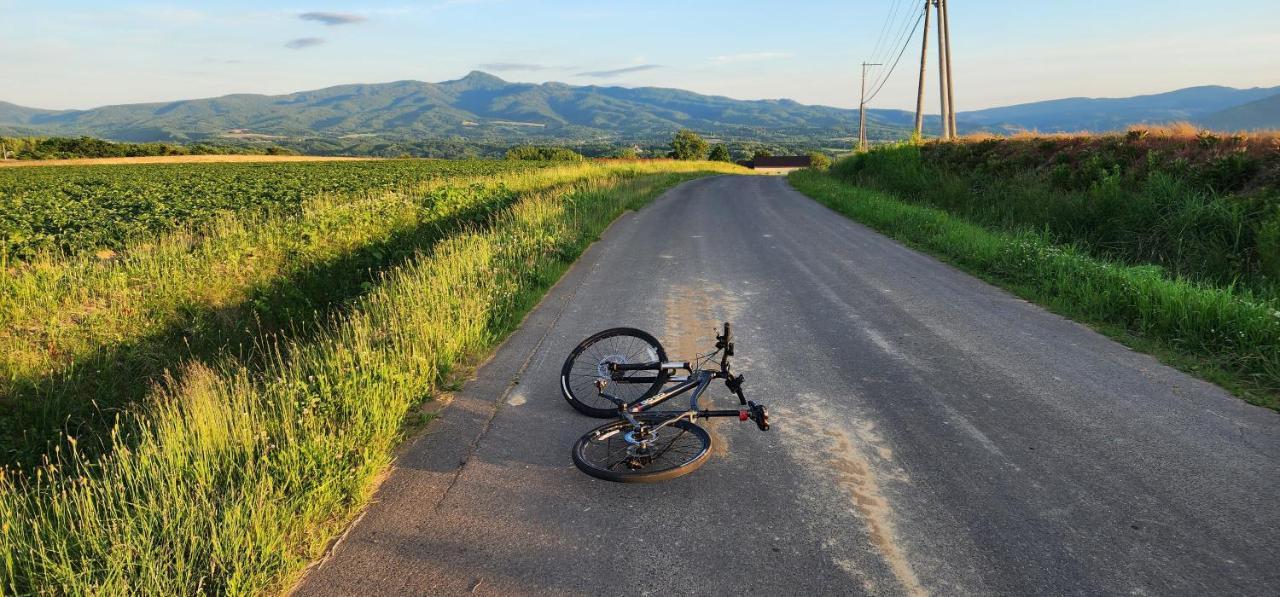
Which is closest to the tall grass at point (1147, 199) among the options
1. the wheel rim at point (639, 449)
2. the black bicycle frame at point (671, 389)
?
the black bicycle frame at point (671, 389)

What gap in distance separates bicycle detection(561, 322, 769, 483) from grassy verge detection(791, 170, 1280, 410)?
15.0 ft

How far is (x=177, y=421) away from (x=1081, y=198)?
51.7 feet

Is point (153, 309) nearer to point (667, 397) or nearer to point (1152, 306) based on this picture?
point (667, 397)

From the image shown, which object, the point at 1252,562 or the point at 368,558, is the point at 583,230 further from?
the point at 1252,562

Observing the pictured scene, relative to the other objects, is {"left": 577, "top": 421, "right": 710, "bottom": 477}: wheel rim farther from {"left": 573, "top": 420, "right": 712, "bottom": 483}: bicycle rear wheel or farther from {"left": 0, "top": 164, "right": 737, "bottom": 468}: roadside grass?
{"left": 0, "top": 164, "right": 737, "bottom": 468}: roadside grass

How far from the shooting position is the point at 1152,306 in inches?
281

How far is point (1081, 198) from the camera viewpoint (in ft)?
43.6

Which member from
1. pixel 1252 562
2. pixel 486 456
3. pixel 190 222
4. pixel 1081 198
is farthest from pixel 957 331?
pixel 190 222

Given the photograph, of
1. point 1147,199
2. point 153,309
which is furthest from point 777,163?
point 153,309

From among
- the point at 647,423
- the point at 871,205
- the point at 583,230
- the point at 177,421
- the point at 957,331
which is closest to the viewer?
the point at 177,421

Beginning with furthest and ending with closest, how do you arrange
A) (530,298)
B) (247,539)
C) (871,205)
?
(871,205) < (530,298) < (247,539)

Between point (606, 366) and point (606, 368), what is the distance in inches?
0.7

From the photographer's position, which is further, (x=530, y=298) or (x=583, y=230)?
(x=583, y=230)

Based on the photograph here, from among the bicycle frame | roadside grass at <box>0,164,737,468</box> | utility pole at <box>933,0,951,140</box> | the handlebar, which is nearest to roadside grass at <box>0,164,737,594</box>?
roadside grass at <box>0,164,737,468</box>
